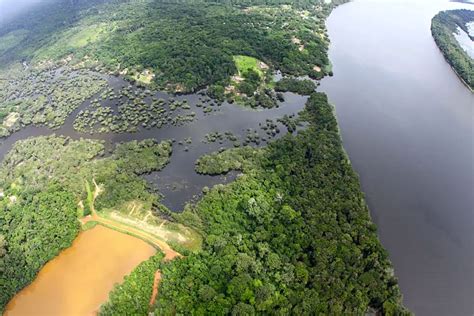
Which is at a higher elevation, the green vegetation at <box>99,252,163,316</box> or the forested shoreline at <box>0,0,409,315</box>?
the green vegetation at <box>99,252,163,316</box>

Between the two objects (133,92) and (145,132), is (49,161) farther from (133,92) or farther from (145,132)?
(133,92)

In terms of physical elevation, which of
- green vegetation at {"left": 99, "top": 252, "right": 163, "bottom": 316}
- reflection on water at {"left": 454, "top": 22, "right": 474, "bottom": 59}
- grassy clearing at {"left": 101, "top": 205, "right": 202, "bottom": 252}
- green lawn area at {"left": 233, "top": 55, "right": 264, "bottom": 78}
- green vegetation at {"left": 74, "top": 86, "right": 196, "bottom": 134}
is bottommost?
reflection on water at {"left": 454, "top": 22, "right": 474, "bottom": 59}

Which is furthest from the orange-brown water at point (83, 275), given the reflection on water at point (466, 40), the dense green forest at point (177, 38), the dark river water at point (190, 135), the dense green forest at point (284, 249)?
the reflection on water at point (466, 40)

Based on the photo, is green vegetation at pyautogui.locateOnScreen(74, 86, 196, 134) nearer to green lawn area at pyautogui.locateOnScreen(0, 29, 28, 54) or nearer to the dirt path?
the dirt path

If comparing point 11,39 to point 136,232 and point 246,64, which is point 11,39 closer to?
point 246,64

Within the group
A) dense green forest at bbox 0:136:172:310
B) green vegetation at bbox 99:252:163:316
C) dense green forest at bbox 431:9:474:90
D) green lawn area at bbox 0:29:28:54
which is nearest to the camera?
green vegetation at bbox 99:252:163:316

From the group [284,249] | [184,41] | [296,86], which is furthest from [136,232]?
[184,41]

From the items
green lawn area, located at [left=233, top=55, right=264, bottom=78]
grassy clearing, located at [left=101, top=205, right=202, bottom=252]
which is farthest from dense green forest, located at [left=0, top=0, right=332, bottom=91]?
grassy clearing, located at [left=101, top=205, right=202, bottom=252]
